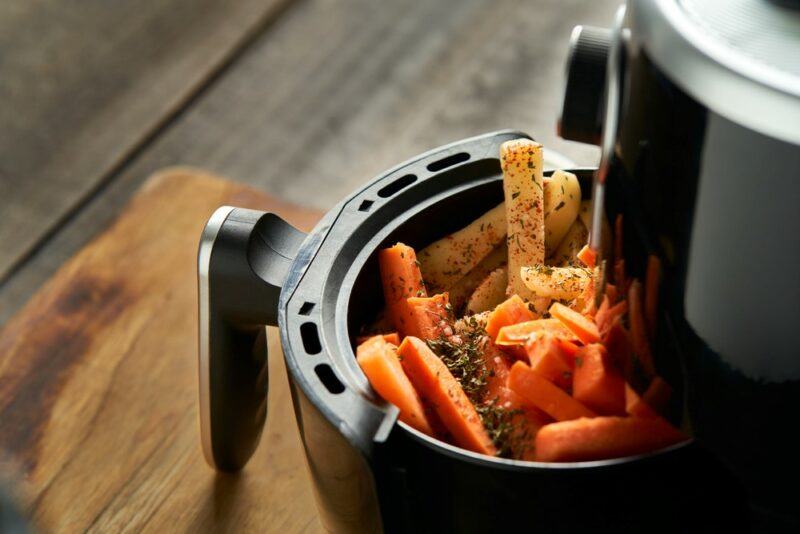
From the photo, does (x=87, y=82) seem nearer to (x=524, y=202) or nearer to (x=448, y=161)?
(x=448, y=161)

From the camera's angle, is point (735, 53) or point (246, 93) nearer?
point (735, 53)

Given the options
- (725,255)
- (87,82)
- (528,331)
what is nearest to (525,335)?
(528,331)

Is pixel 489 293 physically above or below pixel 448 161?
below

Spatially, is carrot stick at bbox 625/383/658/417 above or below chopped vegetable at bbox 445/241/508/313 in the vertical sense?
above

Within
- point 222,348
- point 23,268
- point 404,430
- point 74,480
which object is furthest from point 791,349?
point 23,268

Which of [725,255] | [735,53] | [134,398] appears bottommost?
[134,398]

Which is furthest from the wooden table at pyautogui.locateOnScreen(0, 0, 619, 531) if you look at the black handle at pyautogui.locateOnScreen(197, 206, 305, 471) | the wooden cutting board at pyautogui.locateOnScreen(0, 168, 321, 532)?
the black handle at pyautogui.locateOnScreen(197, 206, 305, 471)

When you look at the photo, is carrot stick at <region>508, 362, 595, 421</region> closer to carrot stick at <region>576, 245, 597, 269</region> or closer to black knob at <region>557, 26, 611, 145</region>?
carrot stick at <region>576, 245, 597, 269</region>
